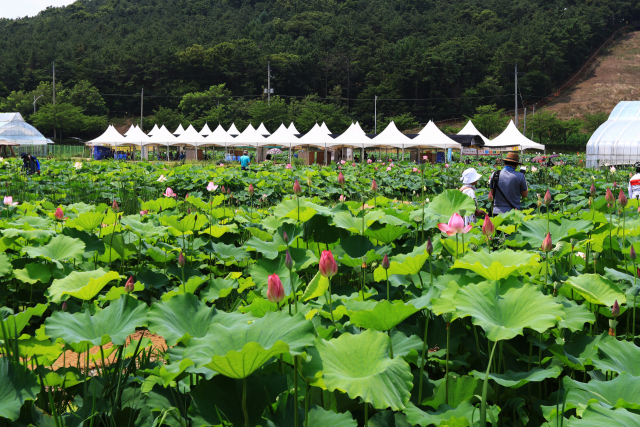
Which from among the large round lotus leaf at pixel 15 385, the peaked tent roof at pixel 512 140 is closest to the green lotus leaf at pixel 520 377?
the large round lotus leaf at pixel 15 385

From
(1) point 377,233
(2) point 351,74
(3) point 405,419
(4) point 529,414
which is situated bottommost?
(4) point 529,414

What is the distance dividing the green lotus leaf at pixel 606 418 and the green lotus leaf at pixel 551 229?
138cm

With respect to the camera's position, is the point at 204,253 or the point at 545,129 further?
the point at 545,129

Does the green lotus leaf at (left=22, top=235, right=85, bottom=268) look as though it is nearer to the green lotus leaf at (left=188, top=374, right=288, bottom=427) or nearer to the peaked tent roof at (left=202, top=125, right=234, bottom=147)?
the green lotus leaf at (left=188, top=374, right=288, bottom=427)

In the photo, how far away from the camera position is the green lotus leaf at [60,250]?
243 centimetres

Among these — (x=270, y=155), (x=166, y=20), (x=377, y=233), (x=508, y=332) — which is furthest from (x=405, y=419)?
(x=166, y=20)

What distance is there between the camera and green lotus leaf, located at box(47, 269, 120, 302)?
70.7 inches

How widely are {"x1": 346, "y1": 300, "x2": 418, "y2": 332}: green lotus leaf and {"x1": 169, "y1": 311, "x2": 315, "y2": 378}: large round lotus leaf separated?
0.24 meters

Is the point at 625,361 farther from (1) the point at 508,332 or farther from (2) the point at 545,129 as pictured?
(2) the point at 545,129

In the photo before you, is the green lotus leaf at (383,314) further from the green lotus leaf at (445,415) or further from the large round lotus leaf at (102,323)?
the large round lotus leaf at (102,323)

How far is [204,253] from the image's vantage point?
125 inches

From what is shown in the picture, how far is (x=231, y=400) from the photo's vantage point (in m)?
1.22

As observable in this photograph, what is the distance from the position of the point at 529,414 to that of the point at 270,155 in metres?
32.6

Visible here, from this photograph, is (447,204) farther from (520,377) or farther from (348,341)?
(348,341)
